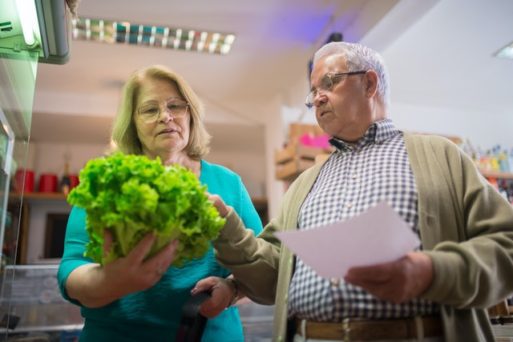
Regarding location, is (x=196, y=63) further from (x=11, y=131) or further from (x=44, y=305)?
(x=11, y=131)

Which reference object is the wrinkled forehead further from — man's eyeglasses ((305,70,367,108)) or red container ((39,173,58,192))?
red container ((39,173,58,192))

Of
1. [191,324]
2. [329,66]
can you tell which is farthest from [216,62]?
[191,324]

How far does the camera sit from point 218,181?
4.40 ft

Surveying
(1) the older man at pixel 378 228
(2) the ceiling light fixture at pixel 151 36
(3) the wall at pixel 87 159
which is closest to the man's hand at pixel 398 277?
(1) the older man at pixel 378 228

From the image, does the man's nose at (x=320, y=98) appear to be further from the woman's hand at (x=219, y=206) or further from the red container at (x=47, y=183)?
the red container at (x=47, y=183)

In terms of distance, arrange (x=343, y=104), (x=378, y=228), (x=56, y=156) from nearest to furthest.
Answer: (x=378, y=228), (x=343, y=104), (x=56, y=156)

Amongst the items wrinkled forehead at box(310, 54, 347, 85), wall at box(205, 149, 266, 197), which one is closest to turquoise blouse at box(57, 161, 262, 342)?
wrinkled forehead at box(310, 54, 347, 85)

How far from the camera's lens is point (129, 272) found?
0.82 meters

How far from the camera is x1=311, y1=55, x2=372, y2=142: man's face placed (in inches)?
48.7

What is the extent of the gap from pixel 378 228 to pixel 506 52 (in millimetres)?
3814

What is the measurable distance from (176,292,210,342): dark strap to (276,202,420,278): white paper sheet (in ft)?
1.15

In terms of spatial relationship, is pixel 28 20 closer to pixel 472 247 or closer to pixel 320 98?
pixel 320 98

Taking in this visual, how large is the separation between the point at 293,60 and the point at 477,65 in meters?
1.75

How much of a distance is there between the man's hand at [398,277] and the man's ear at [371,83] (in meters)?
0.61
